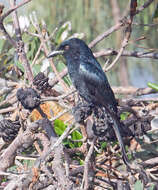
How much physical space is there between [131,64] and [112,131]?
4.39 meters

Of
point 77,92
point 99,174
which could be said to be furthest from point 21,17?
point 99,174

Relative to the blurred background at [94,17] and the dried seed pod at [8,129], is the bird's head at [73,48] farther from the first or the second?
the blurred background at [94,17]

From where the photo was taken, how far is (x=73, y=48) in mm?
3082

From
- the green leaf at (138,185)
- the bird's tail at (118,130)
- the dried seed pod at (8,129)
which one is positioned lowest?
the green leaf at (138,185)

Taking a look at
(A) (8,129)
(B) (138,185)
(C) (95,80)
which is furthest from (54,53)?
(B) (138,185)

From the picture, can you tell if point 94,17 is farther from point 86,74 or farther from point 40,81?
point 40,81

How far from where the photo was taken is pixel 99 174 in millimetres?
2697

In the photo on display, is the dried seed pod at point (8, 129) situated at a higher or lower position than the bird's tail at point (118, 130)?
higher

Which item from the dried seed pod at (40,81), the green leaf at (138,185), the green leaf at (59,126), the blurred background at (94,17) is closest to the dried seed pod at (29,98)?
the dried seed pod at (40,81)

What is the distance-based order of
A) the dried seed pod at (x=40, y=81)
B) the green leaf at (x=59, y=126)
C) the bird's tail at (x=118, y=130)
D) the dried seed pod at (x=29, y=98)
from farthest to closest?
the green leaf at (x=59, y=126), the bird's tail at (x=118, y=130), the dried seed pod at (x=40, y=81), the dried seed pod at (x=29, y=98)

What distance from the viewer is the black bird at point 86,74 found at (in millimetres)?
2951

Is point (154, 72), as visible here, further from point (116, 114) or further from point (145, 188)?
point (145, 188)

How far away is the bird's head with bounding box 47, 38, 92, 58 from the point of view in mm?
3047

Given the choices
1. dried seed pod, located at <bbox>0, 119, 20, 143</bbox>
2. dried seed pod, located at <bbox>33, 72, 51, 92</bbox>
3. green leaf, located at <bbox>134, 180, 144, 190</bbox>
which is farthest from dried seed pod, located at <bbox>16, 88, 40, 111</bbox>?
green leaf, located at <bbox>134, 180, 144, 190</bbox>
